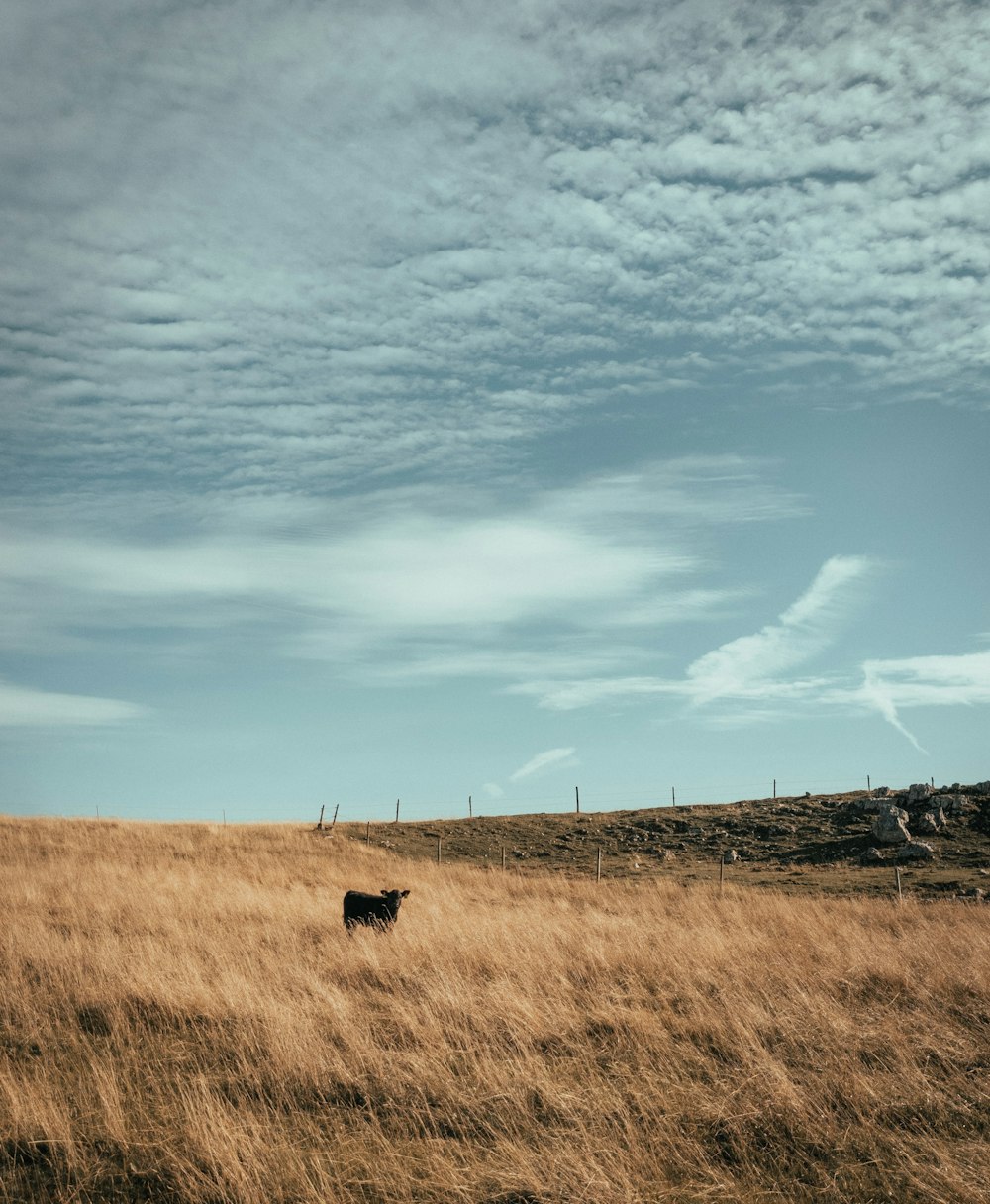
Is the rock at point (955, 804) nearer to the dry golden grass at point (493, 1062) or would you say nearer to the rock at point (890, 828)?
the rock at point (890, 828)

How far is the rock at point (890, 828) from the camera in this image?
34.3m

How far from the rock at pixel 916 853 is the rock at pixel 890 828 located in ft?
5.97

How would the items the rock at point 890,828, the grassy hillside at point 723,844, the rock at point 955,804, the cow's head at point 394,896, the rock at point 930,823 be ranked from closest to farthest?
the cow's head at point 394,896 < the grassy hillside at point 723,844 < the rock at point 890,828 < the rock at point 930,823 < the rock at point 955,804

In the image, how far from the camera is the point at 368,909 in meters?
15.7

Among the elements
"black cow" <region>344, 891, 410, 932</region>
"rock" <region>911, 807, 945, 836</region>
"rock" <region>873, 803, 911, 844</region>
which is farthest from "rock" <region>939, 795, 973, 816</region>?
"black cow" <region>344, 891, 410, 932</region>

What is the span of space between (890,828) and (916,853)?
2906mm

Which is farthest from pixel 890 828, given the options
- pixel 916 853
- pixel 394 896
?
pixel 394 896

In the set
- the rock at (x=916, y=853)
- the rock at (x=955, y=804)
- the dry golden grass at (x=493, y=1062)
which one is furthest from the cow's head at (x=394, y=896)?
the rock at (x=955, y=804)

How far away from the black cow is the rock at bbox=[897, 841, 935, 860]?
24.0 m

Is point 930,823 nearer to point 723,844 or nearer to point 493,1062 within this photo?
point 723,844

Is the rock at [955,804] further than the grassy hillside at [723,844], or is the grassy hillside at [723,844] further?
the rock at [955,804]

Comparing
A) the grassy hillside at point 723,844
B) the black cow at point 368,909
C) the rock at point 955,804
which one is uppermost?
the rock at point 955,804

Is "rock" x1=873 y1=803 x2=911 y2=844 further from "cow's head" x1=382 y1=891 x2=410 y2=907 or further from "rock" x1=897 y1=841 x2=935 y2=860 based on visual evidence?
"cow's head" x1=382 y1=891 x2=410 y2=907

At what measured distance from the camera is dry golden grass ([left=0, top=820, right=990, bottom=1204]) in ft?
18.5
